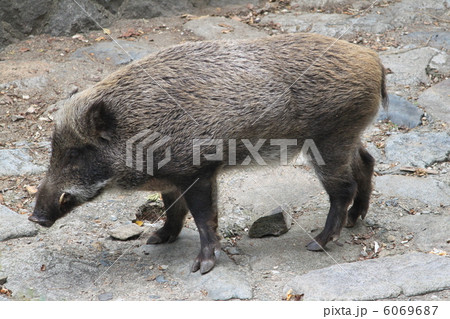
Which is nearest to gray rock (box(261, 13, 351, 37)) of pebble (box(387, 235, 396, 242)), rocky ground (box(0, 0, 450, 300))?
rocky ground (box(0, 0, 450, 300))

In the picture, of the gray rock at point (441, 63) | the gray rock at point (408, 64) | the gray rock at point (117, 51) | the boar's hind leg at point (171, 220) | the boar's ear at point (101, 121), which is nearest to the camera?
the boar's ear at point (101, 121)

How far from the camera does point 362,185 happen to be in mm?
5273

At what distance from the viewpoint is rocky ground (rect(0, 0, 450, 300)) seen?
434cm

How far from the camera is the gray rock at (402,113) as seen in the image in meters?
6.69

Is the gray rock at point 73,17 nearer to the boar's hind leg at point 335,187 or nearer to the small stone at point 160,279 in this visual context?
the boar's hind leg at point 335,187

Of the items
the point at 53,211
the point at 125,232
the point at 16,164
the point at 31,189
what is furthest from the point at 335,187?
the point at 16,164

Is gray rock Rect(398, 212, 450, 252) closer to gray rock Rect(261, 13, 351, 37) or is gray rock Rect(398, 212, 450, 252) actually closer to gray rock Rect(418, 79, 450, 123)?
gray rock Rect(418, 79, 450, 123)

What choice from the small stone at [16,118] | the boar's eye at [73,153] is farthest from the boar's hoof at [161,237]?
the small stone at [16,118]

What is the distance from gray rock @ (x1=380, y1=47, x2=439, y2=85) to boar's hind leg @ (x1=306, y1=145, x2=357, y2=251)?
9.16 ft

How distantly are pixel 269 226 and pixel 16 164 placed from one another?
270 cm

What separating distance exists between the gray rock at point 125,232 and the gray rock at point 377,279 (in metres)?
1.55

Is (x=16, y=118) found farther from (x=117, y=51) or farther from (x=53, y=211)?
(x=53, y=211)
